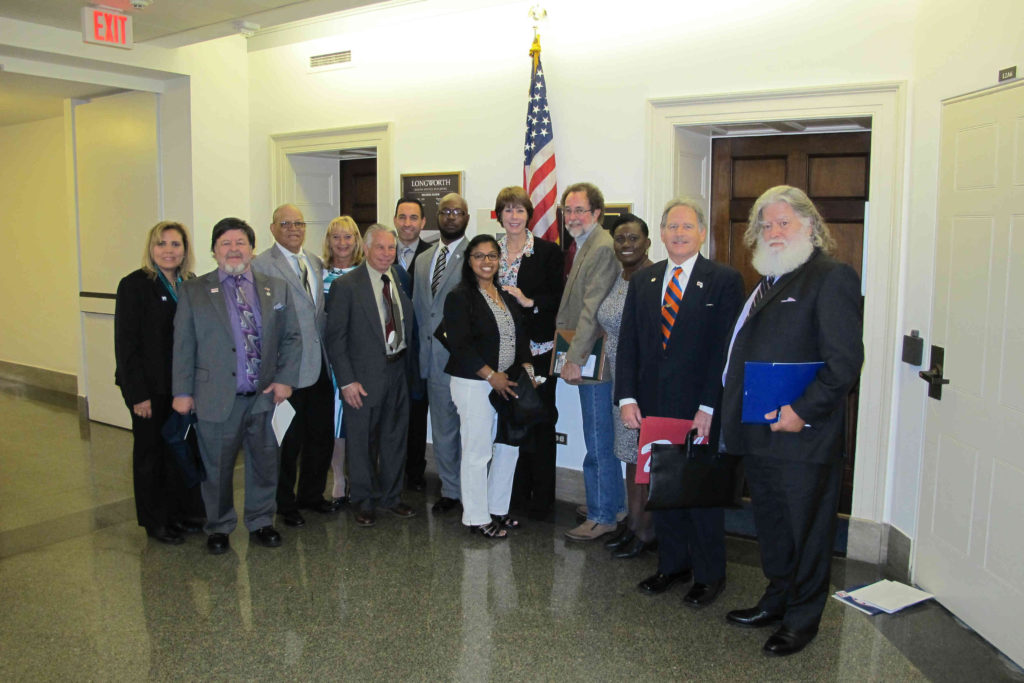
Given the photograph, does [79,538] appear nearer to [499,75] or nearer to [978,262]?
[499,75]

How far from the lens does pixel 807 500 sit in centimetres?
294

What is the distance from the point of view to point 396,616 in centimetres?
331

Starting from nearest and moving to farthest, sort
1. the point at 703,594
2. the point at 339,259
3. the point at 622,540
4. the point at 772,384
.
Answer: the point at 772,384, the point at 703,594, the point at 622,540, the point at 339,259

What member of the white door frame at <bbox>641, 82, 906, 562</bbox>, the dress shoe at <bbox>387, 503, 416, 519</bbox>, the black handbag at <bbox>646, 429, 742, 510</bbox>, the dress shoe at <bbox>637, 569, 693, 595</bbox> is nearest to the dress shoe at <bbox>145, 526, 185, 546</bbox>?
the dress shoe at <bbox>387, 503, 416, 519</bbox>

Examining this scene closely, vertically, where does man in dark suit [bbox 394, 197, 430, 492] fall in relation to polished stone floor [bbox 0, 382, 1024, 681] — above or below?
above

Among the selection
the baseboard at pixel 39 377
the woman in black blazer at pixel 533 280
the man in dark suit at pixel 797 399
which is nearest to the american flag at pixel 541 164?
the woman in black blazer at pixel 533 280

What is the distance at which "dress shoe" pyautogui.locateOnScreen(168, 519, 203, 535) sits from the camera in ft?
13.7

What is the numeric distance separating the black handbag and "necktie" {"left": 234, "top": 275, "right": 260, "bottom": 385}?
76.9 inches

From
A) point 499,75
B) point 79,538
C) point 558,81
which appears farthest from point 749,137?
point 79,538

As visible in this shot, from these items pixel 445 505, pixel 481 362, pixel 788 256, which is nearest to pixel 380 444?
pixel 445 505

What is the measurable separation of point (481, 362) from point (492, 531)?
930 millimetres

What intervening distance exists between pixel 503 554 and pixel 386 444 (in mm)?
921

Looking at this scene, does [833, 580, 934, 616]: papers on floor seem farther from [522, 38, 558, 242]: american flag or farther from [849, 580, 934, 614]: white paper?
[522, 38, 558, 242]: american flag

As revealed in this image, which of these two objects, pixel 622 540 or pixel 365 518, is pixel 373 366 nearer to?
pixel 365 518
